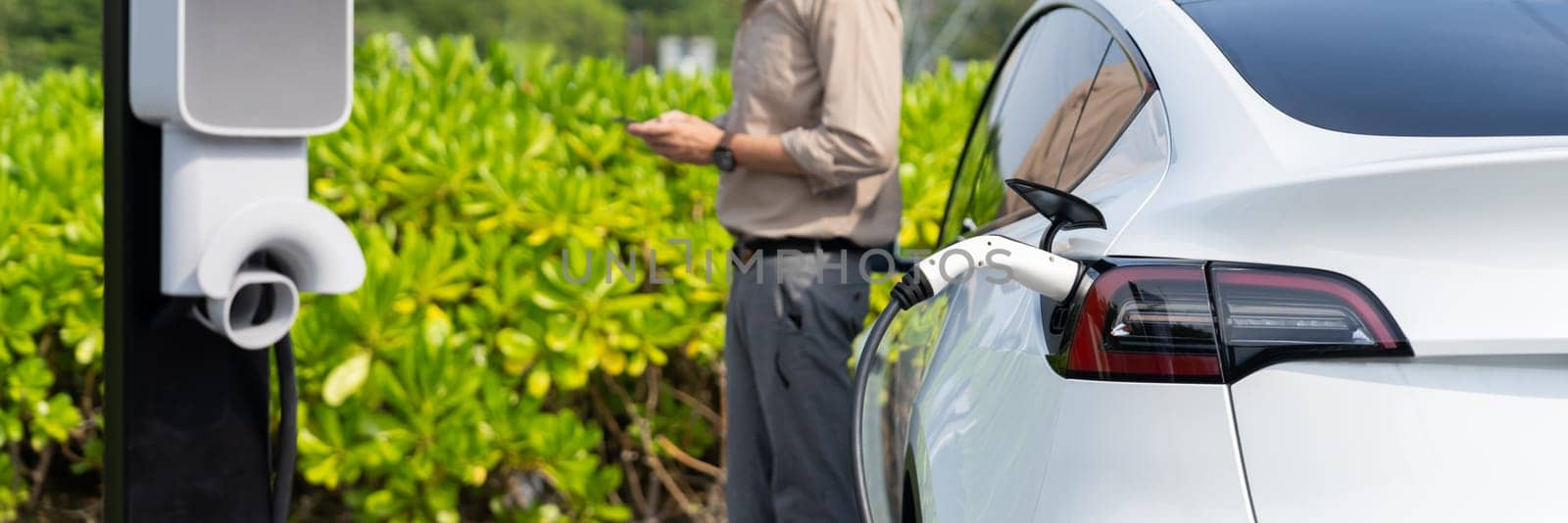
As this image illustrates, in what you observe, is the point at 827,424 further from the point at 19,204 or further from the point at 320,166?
the point at 19,204

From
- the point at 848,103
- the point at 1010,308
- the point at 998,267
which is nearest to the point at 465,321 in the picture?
the point at 848,103

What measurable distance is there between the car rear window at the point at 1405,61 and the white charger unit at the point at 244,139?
4.21 feet

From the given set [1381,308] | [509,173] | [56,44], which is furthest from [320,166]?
[56,44]

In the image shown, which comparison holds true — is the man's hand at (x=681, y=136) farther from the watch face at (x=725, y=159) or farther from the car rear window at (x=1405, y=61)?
the car rear window at (x=1405, y=61)

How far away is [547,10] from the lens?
71625mm

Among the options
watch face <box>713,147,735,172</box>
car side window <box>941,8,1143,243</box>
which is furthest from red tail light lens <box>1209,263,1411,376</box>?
watch face <box>713,147,735,172</box>

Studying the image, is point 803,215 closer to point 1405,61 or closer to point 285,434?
point 285,434

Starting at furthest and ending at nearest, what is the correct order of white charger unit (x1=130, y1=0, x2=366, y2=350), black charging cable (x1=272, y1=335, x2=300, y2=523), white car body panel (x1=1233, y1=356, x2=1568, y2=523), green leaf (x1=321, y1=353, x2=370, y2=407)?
green leaf (x1=321, y1=353, x2=370, y2=407)
black charging cable (x1=272, y1=335, x2=300, y2=523)
white charger unit (x1=130, y1=0, x2=366, y2=350)
white car body panel (x1=1233, y1=356, x2=1568, y2=523)

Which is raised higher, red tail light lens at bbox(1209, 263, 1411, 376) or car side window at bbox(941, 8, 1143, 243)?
car side window at bbox(941, 8, 1143, 243)

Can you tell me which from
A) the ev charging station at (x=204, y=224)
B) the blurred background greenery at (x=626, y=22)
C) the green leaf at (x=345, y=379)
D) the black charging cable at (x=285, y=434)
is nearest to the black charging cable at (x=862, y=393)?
the ev charging station at (x=204, y=224)

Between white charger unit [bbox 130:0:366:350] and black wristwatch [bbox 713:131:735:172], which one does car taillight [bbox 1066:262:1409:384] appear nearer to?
white charger unit [bbox 130:0:366:350]

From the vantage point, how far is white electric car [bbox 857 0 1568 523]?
1530mm

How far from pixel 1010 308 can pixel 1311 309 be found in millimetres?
504

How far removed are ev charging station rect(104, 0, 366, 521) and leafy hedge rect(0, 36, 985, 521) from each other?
1416mm
